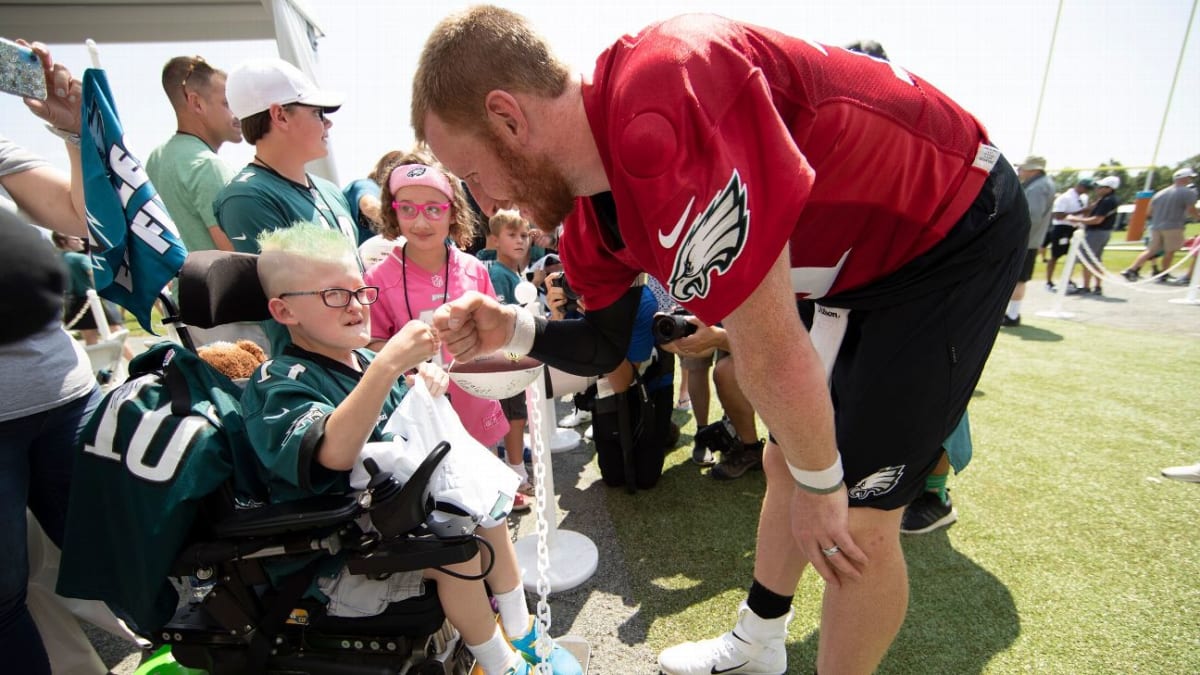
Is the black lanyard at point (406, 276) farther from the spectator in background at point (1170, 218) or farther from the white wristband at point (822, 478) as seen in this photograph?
the spectator in background at point (1170, 218)

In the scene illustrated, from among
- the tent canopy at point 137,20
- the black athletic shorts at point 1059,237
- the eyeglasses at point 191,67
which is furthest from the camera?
the black athletic shorts at point 1059,237

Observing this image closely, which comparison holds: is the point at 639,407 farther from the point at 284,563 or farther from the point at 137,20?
the point at 137,20

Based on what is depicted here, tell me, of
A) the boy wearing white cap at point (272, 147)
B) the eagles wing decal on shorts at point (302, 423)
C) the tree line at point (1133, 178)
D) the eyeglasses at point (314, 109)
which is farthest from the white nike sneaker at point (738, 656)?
the tree line at point (1133, 178)

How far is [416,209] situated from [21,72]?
1.25 metres

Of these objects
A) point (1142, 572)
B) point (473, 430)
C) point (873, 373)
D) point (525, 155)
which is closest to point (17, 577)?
point (473, 430)

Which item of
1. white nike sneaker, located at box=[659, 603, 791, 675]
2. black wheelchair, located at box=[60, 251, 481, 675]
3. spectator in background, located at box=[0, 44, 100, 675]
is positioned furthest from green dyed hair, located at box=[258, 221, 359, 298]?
white nike sneaker, located at box=[659, 603, 791, 675]

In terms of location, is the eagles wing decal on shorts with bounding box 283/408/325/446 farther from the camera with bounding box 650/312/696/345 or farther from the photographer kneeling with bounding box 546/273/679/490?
the photographer kneeling with bounding box 546/273/679/490

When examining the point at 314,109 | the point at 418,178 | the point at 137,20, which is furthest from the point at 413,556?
the point at 137,20

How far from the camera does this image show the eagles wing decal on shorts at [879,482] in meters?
1.29

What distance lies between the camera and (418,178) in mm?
2406

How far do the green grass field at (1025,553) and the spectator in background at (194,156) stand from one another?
254cm

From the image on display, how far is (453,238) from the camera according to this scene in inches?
110

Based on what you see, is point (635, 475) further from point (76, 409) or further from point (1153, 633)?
point (76, 409)

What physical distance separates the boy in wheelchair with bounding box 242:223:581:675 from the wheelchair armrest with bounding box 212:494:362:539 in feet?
0.20
